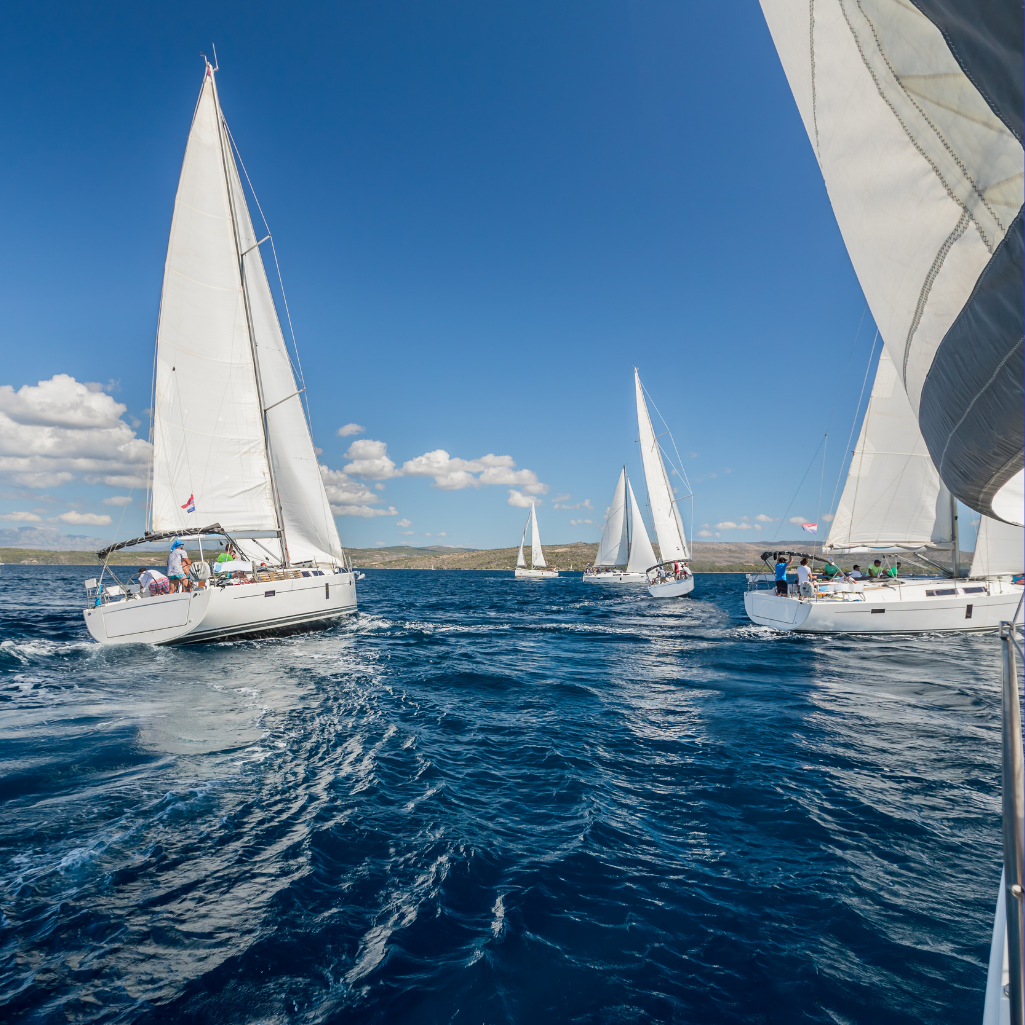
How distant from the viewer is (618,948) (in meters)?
3.65

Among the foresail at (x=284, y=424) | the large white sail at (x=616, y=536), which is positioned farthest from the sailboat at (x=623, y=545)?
the foresail at (x=284, y=424)

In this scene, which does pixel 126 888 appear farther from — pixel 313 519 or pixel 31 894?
pixel 313 519

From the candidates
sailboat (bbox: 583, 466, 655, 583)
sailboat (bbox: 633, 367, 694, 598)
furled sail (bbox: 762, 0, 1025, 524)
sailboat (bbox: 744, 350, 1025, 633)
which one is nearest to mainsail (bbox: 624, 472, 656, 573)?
sailboat (bbox: 583, 466, 655, 583)

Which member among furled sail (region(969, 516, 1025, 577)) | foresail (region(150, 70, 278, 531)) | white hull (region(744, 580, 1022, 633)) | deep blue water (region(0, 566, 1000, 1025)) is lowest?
deep blue water (region(0, 566, 1000, 1025))

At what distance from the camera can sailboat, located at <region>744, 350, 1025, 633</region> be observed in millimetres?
17984

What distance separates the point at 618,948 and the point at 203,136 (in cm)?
2532

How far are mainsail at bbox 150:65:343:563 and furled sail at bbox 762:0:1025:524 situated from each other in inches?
798

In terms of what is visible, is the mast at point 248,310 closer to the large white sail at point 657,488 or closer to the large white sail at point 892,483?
the large white sail at point 892,483

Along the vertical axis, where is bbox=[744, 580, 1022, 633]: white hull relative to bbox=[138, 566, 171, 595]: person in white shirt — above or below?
below

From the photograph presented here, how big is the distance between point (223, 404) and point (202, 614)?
785 centimetres

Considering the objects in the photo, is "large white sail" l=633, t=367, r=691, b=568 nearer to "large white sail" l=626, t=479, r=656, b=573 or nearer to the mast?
"large white sail" l=626, t=479, r=656, b=573

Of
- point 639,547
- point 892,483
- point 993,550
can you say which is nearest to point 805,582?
point 892,483

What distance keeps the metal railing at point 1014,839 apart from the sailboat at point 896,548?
1894 cm

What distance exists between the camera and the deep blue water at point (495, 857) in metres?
3.25
